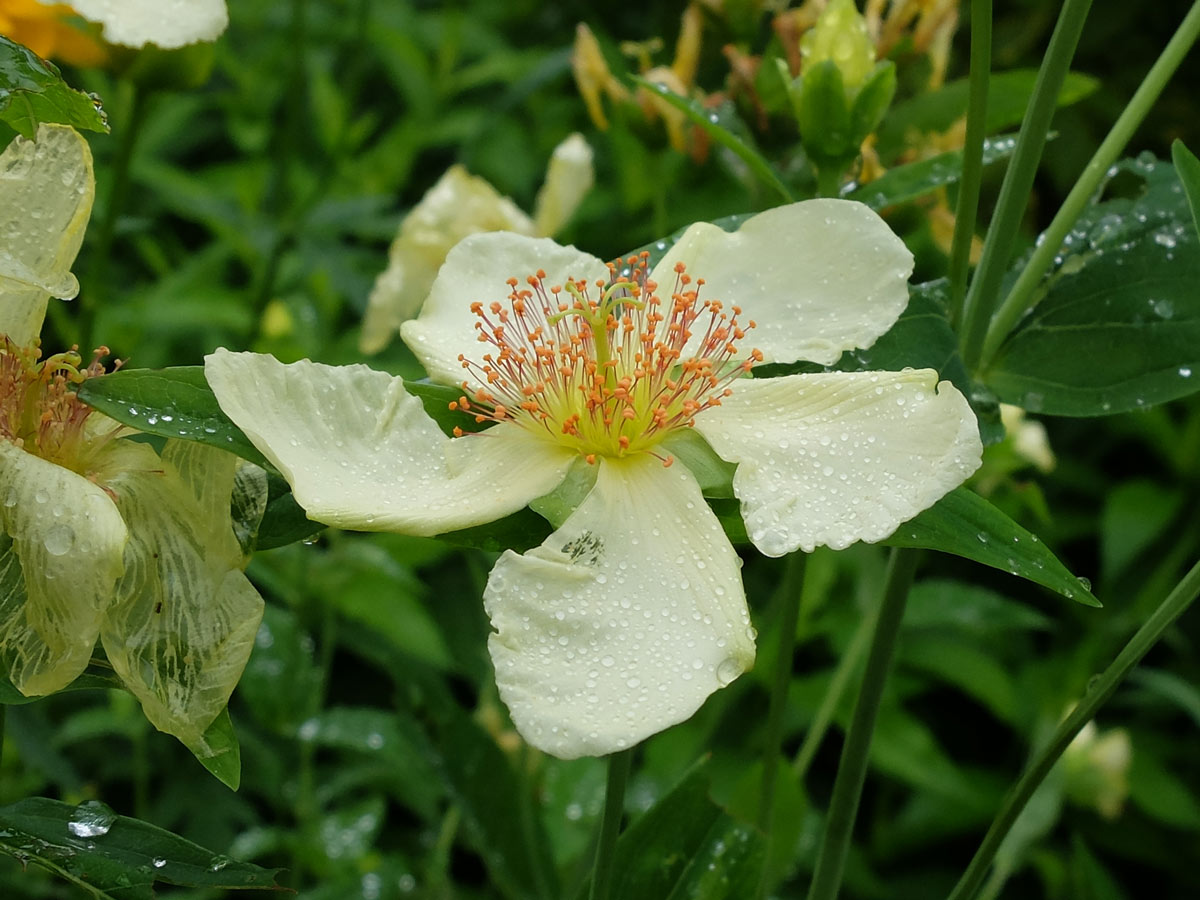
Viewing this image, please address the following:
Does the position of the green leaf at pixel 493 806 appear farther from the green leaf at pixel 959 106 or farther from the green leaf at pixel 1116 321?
the green leaf at pixel 959 106

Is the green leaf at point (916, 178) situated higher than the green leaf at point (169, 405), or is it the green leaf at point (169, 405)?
the green leaf at point (169, 405)

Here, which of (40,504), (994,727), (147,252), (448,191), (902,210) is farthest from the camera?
(994,727)

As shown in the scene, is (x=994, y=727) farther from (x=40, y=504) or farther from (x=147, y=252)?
(x=40, y=504)

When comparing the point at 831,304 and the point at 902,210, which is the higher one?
the point at 831,304

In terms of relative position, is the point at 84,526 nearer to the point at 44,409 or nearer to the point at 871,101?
the point at 44,409

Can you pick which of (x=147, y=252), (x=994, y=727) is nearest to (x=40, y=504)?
(x=147, y=252)

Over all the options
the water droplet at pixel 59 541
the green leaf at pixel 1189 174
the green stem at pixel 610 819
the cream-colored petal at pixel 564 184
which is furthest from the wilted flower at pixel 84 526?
the cream-colored petal at pixel 564 184

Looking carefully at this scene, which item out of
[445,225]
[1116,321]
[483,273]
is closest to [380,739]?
[445,225]
